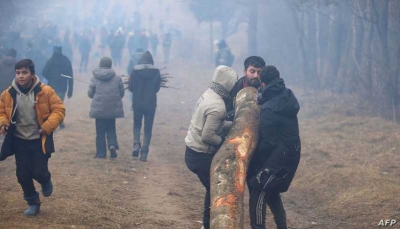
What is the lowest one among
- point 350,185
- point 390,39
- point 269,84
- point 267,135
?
point 350,185

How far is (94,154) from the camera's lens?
1291 centimetres

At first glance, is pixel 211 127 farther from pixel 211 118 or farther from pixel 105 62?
pixel 105 62

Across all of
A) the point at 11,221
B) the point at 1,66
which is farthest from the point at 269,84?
the point at 1,66

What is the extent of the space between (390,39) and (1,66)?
43.2ft

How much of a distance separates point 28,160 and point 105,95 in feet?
16.2

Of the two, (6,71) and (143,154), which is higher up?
(6,71)

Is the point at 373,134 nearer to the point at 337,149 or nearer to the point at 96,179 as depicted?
the point at 337,149

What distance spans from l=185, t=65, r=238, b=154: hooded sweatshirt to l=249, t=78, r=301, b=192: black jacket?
0.50 meters

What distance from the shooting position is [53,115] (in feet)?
23.4

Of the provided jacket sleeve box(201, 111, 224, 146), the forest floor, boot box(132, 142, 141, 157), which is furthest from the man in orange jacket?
boot box(132, 142, 141, 157)

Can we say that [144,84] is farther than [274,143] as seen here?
Yes

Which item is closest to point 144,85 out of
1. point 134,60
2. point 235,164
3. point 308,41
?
point 235,164

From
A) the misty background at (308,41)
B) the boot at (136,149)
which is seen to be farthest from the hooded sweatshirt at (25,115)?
the misty background at (308,41)

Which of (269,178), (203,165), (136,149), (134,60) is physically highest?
(134,60)
